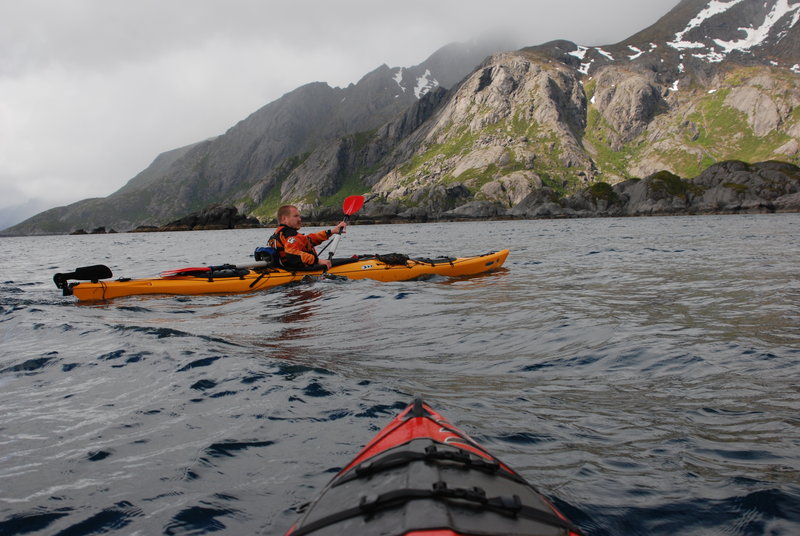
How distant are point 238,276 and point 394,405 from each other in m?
9.39

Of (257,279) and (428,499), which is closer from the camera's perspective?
(428,499)

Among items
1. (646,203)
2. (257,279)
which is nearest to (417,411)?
(257,279)

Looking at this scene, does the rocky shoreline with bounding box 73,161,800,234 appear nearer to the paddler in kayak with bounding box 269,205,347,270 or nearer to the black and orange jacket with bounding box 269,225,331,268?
the paddler in kayak with bounding box 269,205,347,270

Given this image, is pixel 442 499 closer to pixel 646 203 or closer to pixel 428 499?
pixel 428 499

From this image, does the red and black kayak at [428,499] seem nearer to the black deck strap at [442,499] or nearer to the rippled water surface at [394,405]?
the black deck strap at [442,499]

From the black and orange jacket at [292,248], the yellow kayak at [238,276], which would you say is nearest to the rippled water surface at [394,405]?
the yellow kayak at [238,276]

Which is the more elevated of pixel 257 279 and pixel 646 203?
pixel 646 203

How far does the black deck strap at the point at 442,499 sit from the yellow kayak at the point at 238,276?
38.3ft

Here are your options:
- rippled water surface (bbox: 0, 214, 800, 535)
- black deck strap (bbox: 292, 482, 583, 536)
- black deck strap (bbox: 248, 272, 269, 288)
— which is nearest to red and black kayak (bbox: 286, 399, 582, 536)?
black deck strap (bbox: 292, 482, 583, 536)

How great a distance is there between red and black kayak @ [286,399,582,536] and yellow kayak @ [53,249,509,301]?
11.1 m

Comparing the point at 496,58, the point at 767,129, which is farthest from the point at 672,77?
the point at 496,58

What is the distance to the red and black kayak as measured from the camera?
71.5 inches

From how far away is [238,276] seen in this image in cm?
1294

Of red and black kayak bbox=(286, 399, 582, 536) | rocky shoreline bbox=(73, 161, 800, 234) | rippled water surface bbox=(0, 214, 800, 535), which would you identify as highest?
rocky shoreline bbox=(73, 161, 800, 234)
